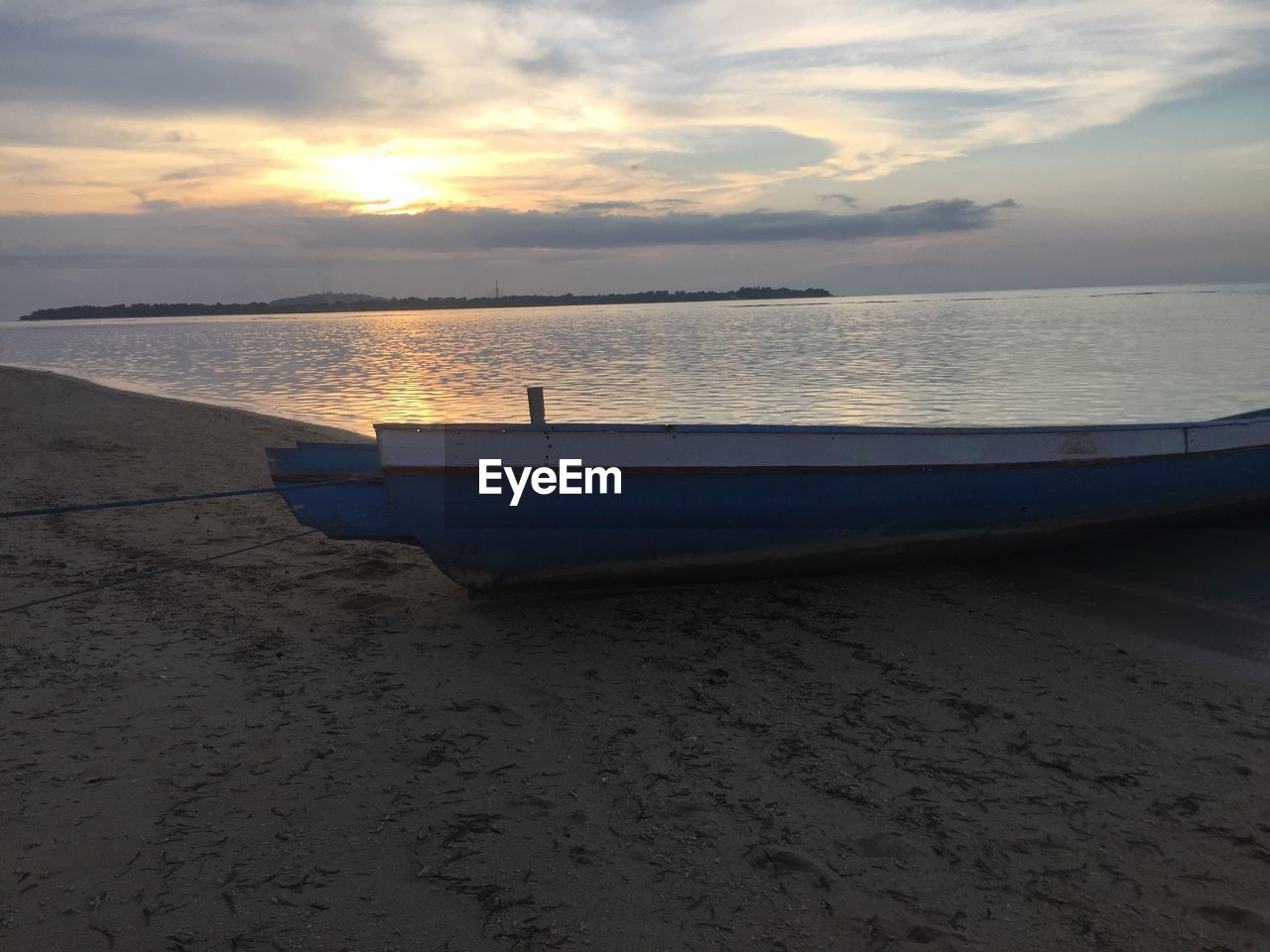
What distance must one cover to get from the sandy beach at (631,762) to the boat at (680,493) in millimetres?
373

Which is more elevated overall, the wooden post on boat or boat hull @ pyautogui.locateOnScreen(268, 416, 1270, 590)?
the wooden post on boat

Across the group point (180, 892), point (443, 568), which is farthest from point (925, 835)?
point (443, 568)

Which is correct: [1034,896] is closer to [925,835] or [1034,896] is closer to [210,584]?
[925,835]

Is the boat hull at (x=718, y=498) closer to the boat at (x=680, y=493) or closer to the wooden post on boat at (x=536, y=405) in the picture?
the boat at (x=680, y=493)

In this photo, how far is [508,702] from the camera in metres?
4.85

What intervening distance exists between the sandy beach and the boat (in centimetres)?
37

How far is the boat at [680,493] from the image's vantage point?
591 cm

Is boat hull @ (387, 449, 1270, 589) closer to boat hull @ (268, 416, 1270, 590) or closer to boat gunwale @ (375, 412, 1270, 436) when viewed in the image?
boat hull @ (268, 416, 1270, 590)

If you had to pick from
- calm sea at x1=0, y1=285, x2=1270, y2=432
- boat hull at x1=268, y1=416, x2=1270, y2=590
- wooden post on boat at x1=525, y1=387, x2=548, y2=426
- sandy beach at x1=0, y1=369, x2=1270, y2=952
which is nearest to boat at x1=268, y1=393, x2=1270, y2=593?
boat hull at x1=268, y1=416, x2=1270, y2=590

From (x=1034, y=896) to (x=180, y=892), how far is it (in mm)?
3060

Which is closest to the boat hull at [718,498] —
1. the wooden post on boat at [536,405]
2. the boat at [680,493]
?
the boat at [680,493]

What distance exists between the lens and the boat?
5914mm

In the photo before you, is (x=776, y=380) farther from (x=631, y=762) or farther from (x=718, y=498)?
(x=631, y=762)

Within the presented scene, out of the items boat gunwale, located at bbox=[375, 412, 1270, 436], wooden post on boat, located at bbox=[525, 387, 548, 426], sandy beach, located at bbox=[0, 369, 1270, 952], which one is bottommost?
sandy beach, located at bbox=[0, 369, 1270, 952]
